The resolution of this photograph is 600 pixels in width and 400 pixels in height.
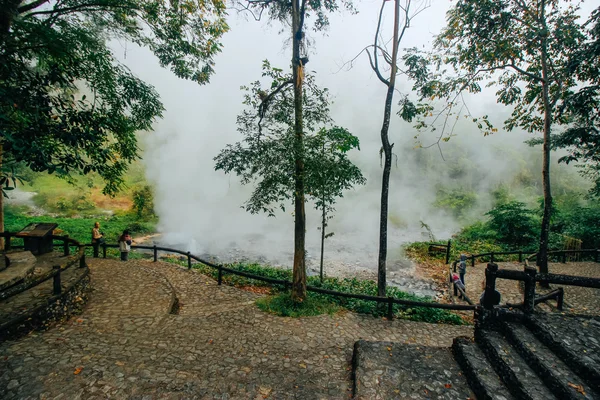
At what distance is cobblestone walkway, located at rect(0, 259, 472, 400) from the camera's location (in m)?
3.67

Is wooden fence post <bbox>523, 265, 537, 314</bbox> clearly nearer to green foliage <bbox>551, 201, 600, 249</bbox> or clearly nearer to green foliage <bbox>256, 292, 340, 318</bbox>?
green foliage <bbox>256, 292, 340, 318</bbox>

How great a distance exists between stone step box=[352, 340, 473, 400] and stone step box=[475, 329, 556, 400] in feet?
1.64

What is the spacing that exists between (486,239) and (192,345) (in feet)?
71.9

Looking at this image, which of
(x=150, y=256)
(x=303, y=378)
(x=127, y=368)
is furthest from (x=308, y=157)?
(x=150, y=256)

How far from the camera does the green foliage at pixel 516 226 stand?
18125mm

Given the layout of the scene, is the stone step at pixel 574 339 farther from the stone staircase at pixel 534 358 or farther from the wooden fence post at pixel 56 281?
the wooden fence post at pixel 56 281

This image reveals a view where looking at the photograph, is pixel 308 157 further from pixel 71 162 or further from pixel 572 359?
pixel 572 359

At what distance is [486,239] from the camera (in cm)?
1975

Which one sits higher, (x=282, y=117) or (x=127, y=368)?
(x=282, y=117)

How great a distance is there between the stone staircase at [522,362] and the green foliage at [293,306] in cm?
253

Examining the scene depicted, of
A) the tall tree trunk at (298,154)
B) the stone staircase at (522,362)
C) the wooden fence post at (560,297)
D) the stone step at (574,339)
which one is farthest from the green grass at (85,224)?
the wooden fence post at (560,297)

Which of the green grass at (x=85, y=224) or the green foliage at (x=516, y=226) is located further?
the green grass at (x=85, y=224)

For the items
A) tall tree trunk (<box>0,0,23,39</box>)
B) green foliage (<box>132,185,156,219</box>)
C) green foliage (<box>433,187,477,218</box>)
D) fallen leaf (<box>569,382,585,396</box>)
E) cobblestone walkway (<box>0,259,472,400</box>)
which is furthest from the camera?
green foliage (<box>433,187,477,218</box>)

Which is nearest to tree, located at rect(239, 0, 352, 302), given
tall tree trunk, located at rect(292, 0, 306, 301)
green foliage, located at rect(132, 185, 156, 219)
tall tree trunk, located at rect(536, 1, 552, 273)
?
tall tree trunk, located at rect(292, 0, 306, 301)
